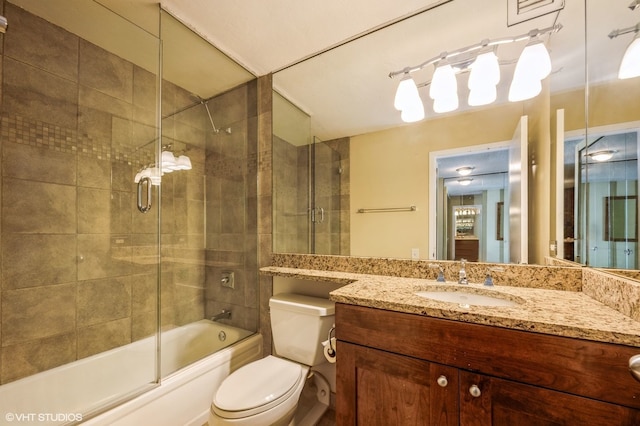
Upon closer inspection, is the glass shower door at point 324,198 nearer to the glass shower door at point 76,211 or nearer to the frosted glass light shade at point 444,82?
the frosted glass light shade at point 444,82

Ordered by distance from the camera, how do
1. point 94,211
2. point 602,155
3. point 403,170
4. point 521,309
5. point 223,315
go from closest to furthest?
point 521,309, point 602,155, point 403,170, point 94,211, point 223,315

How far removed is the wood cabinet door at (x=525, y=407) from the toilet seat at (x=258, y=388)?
0.73 m

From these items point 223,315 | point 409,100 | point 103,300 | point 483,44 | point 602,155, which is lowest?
point 223,315

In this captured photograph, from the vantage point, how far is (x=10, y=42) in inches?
49.9

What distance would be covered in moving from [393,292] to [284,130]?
1.42 meters

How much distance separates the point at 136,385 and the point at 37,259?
87 cm

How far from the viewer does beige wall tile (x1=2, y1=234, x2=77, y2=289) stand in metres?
1.28

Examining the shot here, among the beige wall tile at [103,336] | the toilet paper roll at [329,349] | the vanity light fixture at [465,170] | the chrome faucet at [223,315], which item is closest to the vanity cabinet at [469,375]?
the toilet paper roll at [329,349]

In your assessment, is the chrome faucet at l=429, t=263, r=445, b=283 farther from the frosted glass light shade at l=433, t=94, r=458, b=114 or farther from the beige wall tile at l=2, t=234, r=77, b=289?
the beige wall tile at l=2, t=234, r=77, b=289

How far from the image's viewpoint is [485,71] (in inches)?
47.5

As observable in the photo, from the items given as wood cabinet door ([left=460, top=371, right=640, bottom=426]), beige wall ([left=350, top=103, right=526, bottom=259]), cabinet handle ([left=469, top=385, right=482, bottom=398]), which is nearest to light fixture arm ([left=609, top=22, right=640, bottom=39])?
beige wall ([left=350, top=103, right=526, bottom=259])

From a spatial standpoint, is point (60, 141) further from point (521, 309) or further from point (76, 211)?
point (521, 309)

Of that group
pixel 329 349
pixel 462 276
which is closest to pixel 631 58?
pixel 462 276

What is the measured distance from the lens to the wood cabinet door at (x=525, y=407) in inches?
24.9
